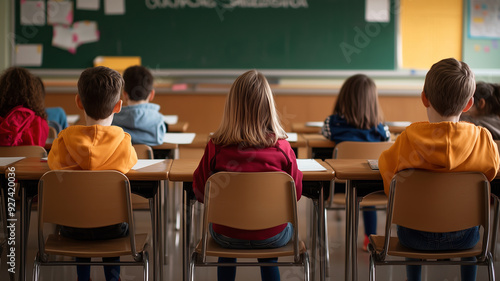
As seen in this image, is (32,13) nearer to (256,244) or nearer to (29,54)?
(29,54)

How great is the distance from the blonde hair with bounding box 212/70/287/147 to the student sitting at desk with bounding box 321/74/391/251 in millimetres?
1281

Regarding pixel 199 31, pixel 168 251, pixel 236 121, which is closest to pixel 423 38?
pixel 199 31

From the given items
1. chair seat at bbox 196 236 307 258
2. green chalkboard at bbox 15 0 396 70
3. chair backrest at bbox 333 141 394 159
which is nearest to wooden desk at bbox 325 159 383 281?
chair seat at bbox 196 236 307 258

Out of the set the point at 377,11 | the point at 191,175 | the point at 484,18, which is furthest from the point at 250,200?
the point at 484,18

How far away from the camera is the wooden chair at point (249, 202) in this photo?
6.66 feet

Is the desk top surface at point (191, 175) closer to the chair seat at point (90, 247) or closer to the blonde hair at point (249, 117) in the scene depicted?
the blonde hair at point (249, 117)

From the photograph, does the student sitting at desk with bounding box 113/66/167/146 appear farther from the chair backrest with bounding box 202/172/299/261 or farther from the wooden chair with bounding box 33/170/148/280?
the chair backrest with bounding box 202/172/299/261

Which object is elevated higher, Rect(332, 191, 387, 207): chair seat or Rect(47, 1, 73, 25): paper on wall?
Rect(47, 1, 73, 25): paper on wall

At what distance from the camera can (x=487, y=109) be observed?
325 centimetres

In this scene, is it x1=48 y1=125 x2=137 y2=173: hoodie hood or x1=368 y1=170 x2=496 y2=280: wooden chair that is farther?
x1=48 y1=125 x2=137 y2=173: hoodie hood

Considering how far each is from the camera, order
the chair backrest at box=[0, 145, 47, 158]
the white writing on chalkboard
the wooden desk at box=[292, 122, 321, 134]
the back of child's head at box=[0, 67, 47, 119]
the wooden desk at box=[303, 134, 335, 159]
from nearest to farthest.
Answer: the chair backrest at box=[0, 145, 47, 158] → the back of child's head at box=[0, 67, 47, 119] → the wooden desk at box=[303, 134, 335, 159] → the wooden desk at box=[292, 122, 321, 134] → the white writing on chalkboard

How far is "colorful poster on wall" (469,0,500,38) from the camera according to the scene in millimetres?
5883

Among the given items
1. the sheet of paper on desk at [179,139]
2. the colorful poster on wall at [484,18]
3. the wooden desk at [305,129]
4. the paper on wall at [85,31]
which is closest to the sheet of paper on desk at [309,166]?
the sheet of paper on desk at [179,139]

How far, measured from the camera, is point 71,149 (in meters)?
2.24
